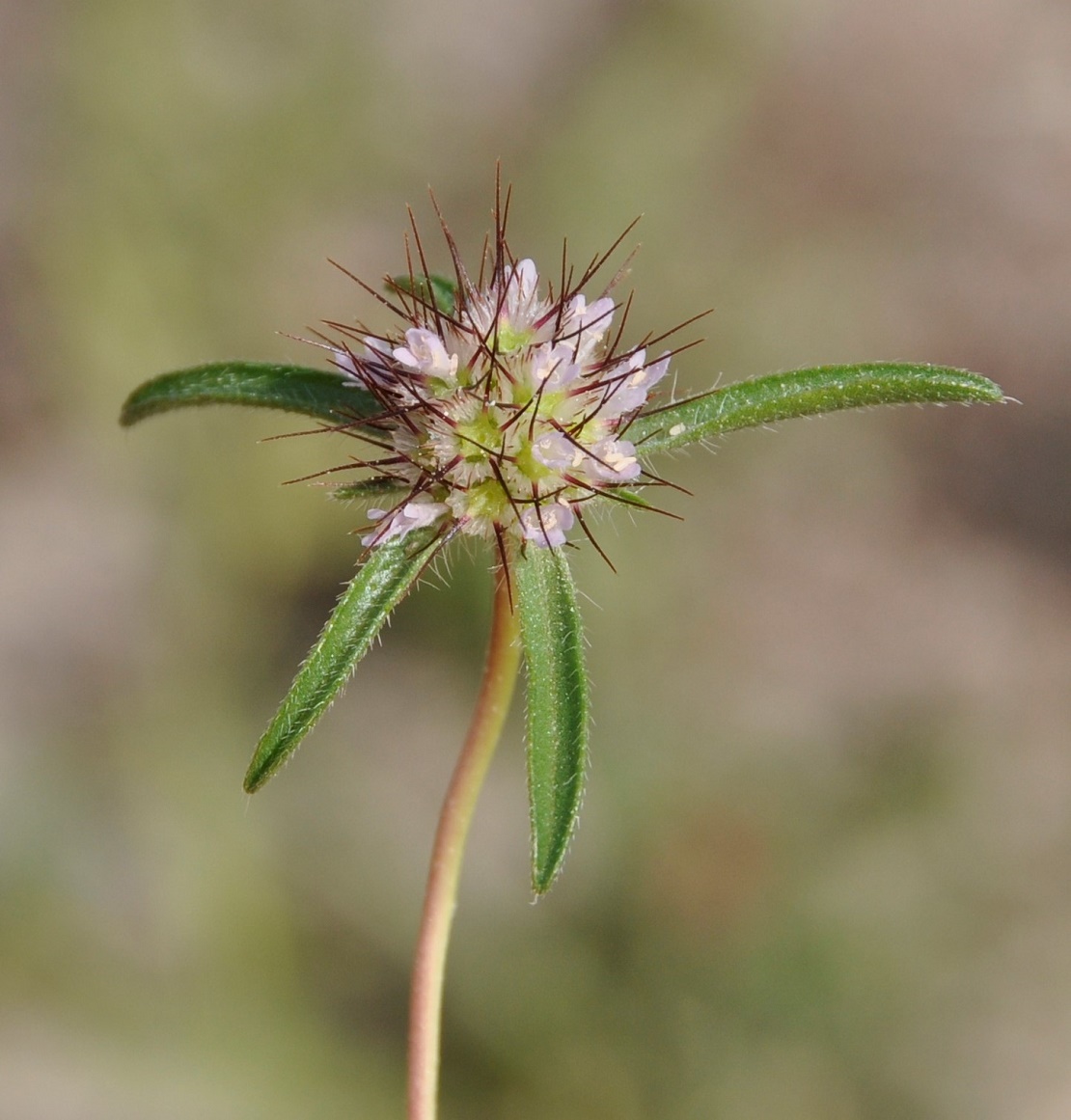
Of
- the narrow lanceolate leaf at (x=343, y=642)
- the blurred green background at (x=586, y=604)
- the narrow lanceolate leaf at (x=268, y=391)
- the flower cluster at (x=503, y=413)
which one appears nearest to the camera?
the narrow lanceolate leaf at (x=343, y=642)

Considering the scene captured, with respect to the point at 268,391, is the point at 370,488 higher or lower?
lower

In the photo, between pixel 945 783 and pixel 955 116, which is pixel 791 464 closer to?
pixel 945 783

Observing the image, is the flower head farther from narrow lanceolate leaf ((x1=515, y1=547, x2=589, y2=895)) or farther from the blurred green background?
the blurred green background

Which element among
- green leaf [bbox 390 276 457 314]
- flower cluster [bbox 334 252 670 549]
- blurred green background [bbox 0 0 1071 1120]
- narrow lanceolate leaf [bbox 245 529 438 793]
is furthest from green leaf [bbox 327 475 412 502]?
blurred green background [bbox 0 0 1071 1120]

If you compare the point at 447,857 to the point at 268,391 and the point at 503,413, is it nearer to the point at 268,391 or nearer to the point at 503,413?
the point at 503,413

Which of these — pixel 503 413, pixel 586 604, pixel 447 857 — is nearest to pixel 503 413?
pixel 503 413

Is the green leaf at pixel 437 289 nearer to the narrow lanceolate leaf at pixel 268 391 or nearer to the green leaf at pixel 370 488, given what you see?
the narrow lanceolate leaf at pixel 268 391

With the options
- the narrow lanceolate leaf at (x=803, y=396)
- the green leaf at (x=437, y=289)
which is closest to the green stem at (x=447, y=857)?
the narrow lanceolate leaf at (x=803, y=396)
